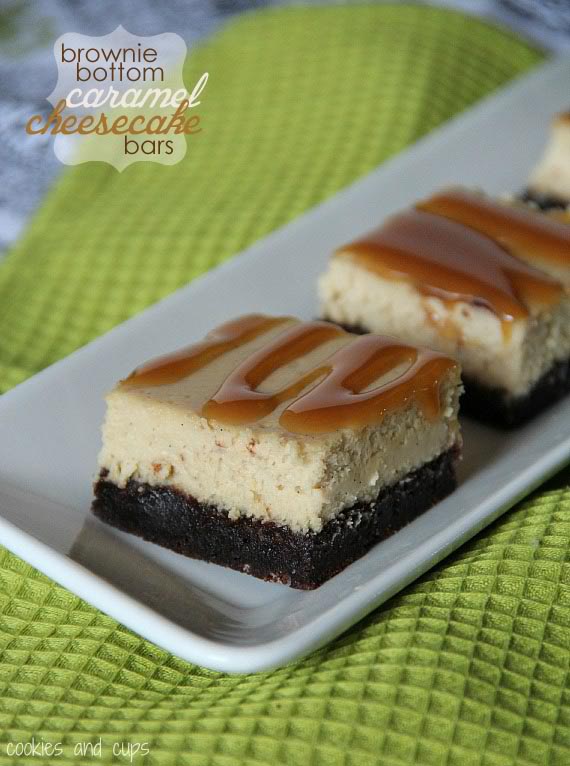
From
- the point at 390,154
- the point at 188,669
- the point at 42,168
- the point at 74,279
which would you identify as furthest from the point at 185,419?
the point at 42,168

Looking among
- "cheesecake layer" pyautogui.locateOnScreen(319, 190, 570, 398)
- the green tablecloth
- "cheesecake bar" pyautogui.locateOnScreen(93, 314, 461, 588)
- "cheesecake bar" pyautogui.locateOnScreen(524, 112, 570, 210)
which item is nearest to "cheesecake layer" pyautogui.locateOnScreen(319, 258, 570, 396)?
"cheesecake layer" pyautogui.locateOnScreen(319, 190, 570, 398)

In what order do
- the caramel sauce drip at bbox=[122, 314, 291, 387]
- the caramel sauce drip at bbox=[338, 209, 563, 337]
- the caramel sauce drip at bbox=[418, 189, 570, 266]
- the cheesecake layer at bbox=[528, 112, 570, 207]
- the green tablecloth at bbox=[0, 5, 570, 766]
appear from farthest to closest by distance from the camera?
the cheesecake layer at bbox=[528, 112, 570, 207] < the caramel sauce drip at bbox=[418, 189, 570, 266] < the caramel sauce drip at bbox=[338, 209, 563, 337] < the caramel sauce drip at bbox=[122, 314, 291, 387] < the green tablecloth at bbox=[0, 5, 570, 766]

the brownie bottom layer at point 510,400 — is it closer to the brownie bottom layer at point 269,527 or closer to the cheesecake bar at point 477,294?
the cheesecake bar at point 477,294

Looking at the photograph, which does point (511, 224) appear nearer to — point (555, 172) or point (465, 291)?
point (465, 291)

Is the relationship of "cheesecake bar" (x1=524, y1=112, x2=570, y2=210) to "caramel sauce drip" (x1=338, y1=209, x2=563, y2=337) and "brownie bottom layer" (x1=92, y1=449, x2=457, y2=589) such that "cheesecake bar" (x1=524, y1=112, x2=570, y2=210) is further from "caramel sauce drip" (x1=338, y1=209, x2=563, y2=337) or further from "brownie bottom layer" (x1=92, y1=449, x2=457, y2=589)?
"brownie bottom layer" (x1=92, y1=449, x2=457, y2=589)

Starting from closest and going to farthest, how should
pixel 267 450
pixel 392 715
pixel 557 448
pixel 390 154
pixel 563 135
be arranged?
1. pixel 392 715
2. pixel 267 450
3. pixel 557 448
4. pixel 563 135
5. pixel 390 154

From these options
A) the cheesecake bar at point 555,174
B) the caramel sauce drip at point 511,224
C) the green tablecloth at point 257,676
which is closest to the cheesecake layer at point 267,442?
the green tablecloth at point 257,676

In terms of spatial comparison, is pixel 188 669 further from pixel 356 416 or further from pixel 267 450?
pixel 356 416
